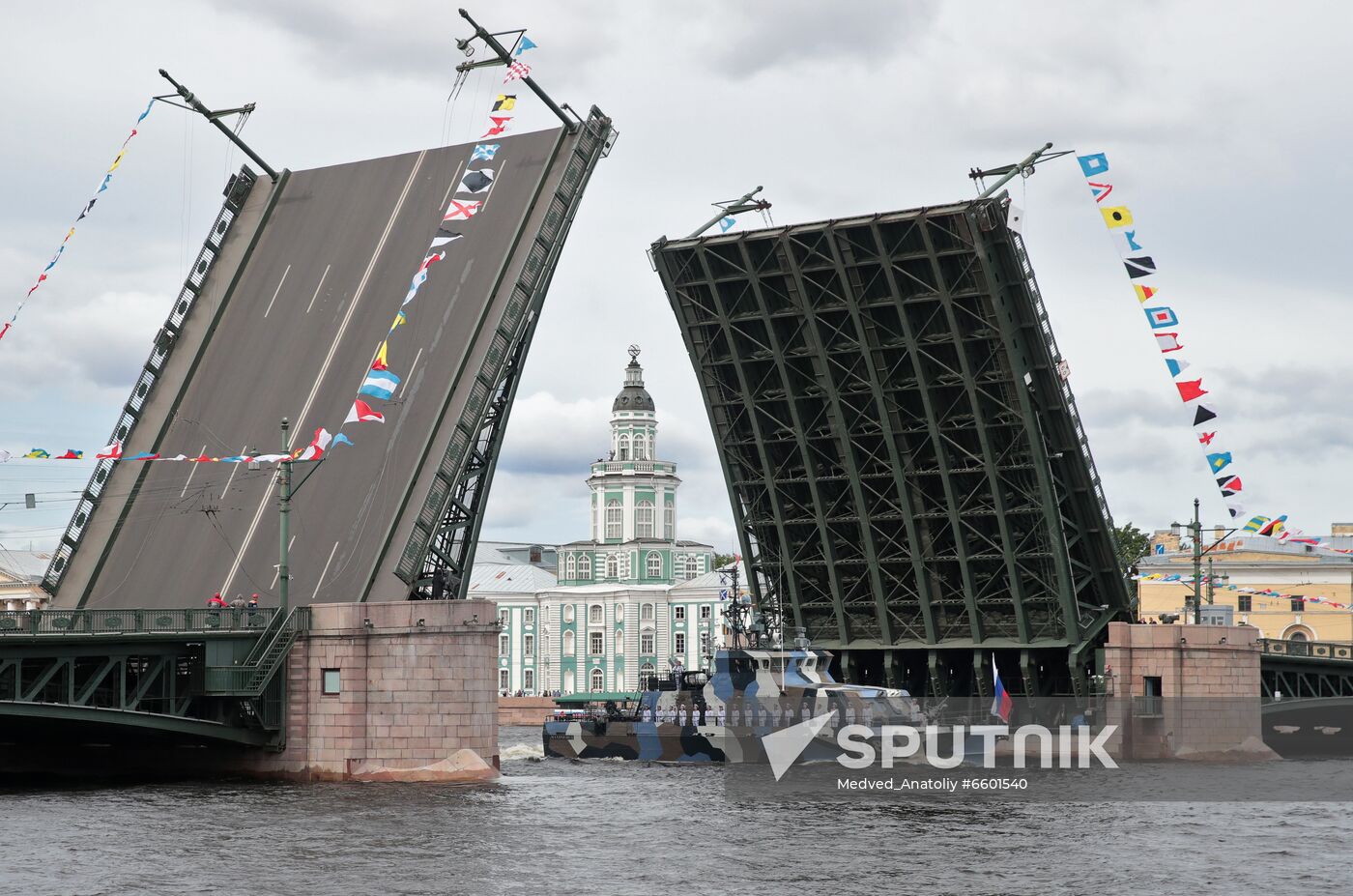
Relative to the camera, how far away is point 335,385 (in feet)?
120

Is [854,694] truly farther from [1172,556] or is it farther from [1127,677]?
[1172,556]

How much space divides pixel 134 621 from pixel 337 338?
7.29 metres

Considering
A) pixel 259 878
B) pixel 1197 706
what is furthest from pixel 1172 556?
pixel 259 878

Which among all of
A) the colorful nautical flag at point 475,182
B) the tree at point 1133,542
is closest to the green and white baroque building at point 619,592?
the tree at point 1133,542

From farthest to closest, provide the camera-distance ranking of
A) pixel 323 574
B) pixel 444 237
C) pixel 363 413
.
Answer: pixel 444 237
pixel 323 574
pixel 363 413

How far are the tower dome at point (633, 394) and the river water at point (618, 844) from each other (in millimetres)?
66711

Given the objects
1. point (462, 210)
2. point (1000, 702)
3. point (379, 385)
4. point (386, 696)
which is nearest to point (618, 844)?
point (386, 696)

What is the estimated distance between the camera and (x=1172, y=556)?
67.8m

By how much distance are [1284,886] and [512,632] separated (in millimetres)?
79918

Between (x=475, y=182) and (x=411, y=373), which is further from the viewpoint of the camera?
(x=475, y=182)

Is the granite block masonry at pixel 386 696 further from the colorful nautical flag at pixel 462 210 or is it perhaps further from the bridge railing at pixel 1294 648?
the bridge railing at pixel 1294 648

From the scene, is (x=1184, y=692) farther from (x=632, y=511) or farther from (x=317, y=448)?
(x=632, y=511)

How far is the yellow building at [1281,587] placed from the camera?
65.9 metres

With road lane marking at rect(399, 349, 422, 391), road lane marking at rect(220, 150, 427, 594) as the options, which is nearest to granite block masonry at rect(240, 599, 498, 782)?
road lane marking at rect(220, 150, 427, 594)
